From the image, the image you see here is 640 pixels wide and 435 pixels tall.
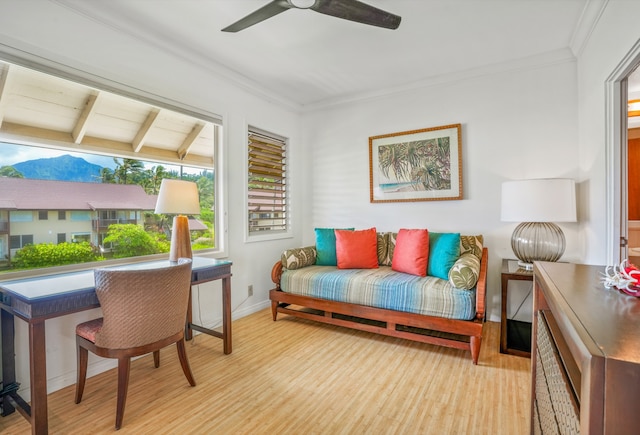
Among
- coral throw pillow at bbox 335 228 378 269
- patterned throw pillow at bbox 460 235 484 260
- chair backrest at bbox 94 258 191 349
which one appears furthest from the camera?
coral throw pillow at bbox 335 228 378 269

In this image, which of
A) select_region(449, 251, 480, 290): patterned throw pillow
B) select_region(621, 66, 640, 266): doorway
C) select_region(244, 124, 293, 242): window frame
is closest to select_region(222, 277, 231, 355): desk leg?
select_region(244, 124, 293, 242): window frame

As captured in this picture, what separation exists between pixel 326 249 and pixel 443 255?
1.19 metres

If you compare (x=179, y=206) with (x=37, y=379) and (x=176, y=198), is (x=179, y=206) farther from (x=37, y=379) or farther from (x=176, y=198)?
(x=37, y=379)

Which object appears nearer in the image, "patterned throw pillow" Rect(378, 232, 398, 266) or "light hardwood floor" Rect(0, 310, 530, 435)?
"light hardwood floor" Rect(0, 310, 530, 435)

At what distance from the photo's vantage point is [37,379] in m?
1.51

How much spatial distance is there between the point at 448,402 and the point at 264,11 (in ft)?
8.10

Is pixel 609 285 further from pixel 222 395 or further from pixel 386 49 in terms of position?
pixel 386 49

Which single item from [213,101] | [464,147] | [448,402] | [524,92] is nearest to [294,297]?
[448,402]

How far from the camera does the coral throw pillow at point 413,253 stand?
2836mm

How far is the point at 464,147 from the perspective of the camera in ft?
10.8

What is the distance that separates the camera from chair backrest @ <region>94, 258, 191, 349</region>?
1621 mm

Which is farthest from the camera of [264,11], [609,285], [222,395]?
[222,395]

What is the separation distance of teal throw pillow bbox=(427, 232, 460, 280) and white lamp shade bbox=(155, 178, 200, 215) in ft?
6.69

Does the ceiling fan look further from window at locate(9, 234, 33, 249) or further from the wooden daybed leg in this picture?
the wooden daybed leg
